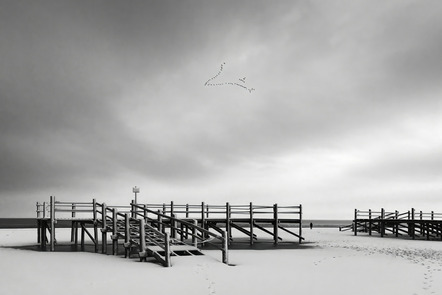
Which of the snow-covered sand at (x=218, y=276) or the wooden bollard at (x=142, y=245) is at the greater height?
the wooden bollard at (x=142, y=245)

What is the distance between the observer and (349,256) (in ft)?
64.4

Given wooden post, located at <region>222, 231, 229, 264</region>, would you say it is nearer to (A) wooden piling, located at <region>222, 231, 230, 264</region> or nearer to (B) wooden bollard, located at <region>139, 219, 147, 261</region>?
(A) wooden piling, located at <region>222, 231, 230, 264</region>

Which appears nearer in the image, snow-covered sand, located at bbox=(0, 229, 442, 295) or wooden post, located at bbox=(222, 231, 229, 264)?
snow-covered sand, located at bbox=(0, 229, 442, 295)

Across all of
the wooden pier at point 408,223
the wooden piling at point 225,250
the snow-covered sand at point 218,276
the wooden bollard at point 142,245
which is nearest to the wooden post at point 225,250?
the wooden piling at point 225,250

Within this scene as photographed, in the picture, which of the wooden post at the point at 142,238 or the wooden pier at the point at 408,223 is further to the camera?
the wooden pier at the point at 408,223

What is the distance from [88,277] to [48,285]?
4.35ft

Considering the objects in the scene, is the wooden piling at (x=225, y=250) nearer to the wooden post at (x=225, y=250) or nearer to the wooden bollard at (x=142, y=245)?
the wooden post at (x=225, y=250)

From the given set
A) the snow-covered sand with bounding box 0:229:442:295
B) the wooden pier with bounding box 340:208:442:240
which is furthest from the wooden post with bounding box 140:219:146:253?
the wooden pier with bounding box 340:208:442:240

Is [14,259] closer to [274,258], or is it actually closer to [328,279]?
[274,258]

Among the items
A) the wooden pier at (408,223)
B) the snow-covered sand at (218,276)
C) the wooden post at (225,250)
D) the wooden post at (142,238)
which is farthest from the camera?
the wooden pier at (408,223)

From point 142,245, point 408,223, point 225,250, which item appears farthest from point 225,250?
point 408,223

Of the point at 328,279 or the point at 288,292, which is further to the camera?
the point at 328,279

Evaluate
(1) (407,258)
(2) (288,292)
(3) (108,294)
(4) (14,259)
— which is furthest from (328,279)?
(4) (14,259)

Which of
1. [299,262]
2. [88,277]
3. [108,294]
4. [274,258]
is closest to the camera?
[108,294]
